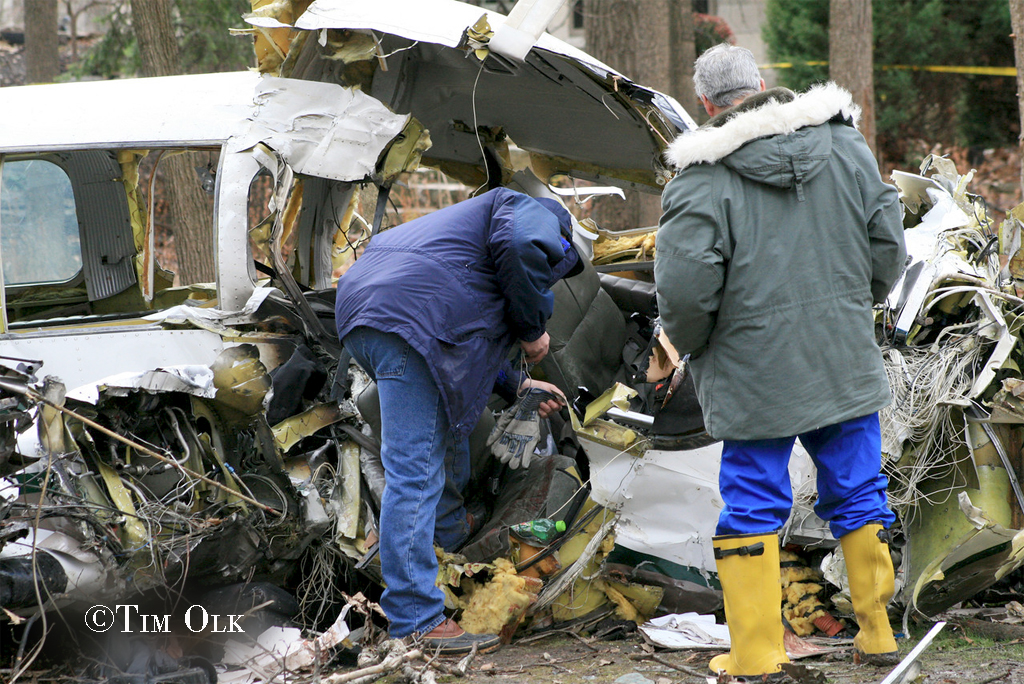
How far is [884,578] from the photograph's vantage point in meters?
2.92

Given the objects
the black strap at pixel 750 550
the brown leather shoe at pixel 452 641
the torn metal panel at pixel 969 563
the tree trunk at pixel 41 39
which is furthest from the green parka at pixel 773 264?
the tree trunk at pixel 41 39

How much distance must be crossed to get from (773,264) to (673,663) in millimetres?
1414

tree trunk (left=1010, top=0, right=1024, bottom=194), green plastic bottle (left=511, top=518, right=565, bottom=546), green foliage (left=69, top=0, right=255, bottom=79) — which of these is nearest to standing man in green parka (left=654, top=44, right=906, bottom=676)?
green plastic bottle (left=511, top=518, right=565, bottom=546)

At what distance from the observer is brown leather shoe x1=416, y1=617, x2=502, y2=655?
10.7 feet

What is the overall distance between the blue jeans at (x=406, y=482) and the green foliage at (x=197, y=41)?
804 centimetres

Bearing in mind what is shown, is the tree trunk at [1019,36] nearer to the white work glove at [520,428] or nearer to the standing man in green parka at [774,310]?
the standing man in green parka at [774,310]

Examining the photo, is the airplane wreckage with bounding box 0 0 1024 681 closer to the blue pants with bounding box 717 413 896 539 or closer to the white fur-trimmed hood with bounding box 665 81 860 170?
the blue pants with bounding box 717 413 896 539

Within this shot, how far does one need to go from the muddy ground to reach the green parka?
0.85 m

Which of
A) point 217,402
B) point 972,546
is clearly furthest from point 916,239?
point 217,402

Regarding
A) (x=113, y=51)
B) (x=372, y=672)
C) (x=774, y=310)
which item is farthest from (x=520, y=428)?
(x=113, y=51)

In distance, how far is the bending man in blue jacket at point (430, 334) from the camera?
3258 millimetres

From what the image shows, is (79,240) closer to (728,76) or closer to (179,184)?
(179,184)

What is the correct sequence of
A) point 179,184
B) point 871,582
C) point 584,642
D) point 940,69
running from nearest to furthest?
point 871,582, point 584,642, point 179,184, point 940,69

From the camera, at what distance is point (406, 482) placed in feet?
10.8
